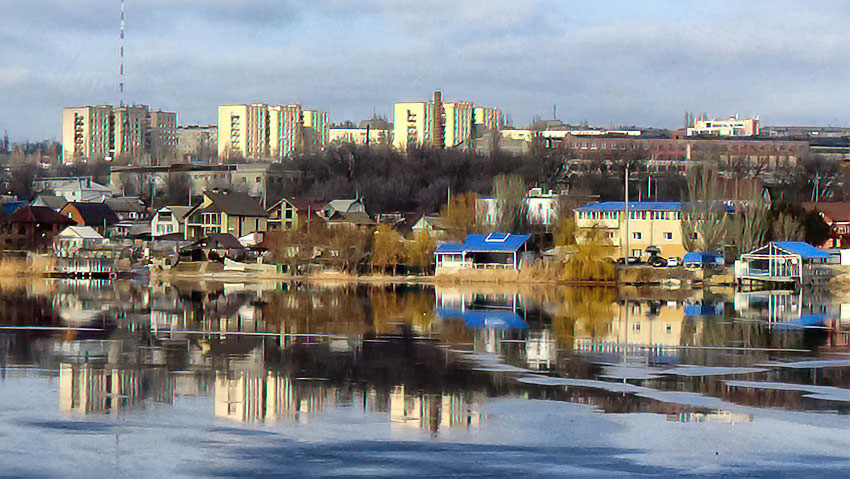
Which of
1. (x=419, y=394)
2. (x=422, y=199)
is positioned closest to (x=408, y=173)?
(x=422, y=199)

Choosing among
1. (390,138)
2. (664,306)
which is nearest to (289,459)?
(664,306)

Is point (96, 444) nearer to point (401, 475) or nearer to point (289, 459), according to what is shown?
point (289, 459)

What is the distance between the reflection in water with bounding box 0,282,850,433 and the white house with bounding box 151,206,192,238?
37.1 m

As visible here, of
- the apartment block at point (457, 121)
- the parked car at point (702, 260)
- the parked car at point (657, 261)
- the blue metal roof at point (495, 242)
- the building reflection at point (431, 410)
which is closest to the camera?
the building reflection at point (431, 410)

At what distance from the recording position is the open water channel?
13906 mm

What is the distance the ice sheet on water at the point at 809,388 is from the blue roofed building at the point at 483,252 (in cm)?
3758

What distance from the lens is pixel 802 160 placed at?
108188mm

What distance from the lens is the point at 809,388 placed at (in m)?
19.6

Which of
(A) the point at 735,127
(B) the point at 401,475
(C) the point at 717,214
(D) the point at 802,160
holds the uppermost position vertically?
(A) the point at 735,127

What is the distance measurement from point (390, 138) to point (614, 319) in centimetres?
9725

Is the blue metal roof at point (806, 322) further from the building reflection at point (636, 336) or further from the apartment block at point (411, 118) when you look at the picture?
the apartment block at point (411, 118)

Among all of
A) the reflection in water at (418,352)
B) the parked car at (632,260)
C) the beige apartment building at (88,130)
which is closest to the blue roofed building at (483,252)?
the parked car at (632,260)

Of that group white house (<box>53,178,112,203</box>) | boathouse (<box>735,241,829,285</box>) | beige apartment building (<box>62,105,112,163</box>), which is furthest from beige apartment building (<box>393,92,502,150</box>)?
boathouse (<box>735,241,829,285</box>)

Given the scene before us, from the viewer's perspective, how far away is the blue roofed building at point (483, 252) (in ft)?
193
